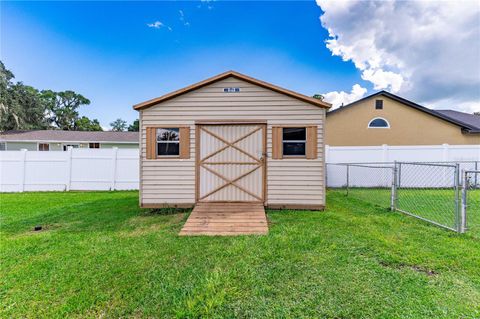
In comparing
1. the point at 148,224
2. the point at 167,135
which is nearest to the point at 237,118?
the point at 167,135

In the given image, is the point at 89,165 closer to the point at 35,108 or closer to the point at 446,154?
the point at 446,154

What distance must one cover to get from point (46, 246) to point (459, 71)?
18.3 metres

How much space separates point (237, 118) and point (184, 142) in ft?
5.31

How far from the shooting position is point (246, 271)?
2.93m

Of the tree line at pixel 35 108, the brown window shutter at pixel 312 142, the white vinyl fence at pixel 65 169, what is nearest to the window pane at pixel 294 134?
the brown window shutter at pixel 312 142

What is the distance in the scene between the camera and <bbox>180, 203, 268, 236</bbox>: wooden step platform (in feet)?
14.4

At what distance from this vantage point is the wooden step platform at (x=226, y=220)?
4.38 metres

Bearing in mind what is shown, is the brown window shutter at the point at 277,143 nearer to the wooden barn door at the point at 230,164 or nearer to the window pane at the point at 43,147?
the wooden barn door at the point at 230,164

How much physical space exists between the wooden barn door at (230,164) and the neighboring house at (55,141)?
1499cm

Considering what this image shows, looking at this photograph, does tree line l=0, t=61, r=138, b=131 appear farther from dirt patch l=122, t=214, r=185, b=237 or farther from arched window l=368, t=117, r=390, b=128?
arched window l=368, t=117, r=390, b=128

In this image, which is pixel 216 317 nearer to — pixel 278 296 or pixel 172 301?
pixel 172 301

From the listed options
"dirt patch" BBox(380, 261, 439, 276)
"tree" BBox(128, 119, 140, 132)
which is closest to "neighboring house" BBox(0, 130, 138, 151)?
A: "dirt patch" BBox(380, 261, 439, 276)

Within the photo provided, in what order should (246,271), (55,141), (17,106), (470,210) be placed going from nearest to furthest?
(246,271) < (470,210) < (55,141) < (17,106)

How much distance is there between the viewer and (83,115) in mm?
36469
